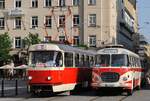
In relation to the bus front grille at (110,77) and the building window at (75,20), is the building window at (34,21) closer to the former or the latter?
the building window at (75,20)

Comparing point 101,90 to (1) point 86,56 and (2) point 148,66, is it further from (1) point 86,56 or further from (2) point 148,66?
(2) point 148,66

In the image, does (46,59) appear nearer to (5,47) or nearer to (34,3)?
(5,47)

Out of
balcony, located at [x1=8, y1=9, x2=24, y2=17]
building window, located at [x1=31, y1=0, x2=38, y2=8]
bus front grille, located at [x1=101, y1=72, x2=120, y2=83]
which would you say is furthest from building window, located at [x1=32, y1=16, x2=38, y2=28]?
bus front grille, located at [x1=101, y1=72, x2=120, y2=83]

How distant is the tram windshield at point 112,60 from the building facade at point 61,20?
167 feet

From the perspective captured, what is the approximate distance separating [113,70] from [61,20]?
56715 mm

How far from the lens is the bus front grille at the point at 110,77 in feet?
101

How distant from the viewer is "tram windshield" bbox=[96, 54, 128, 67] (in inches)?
1226

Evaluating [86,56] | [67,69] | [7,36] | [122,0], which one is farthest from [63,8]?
[67,69]

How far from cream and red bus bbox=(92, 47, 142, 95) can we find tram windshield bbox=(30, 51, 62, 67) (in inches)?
102

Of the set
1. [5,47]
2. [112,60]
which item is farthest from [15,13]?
[112,60]

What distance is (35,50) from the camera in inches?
1186

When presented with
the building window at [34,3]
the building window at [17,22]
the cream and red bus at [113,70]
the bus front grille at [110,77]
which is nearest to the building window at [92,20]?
the building window at [34,3]

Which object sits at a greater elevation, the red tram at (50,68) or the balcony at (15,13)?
the balcony at (15,13)

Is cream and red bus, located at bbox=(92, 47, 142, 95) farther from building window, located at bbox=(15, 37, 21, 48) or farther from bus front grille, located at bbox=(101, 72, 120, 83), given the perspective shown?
building window, located at bbox=(15, 37, 21, 48)
